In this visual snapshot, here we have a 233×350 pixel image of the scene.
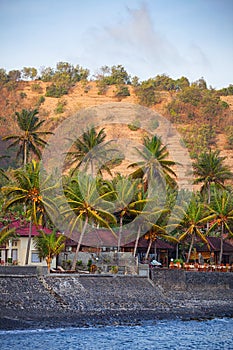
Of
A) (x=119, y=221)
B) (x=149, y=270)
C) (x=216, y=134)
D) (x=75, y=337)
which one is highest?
(x=216, y=134)

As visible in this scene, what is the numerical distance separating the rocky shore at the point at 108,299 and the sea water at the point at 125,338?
3.84 feet

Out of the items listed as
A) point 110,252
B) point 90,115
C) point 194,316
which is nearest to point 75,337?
point 194,316

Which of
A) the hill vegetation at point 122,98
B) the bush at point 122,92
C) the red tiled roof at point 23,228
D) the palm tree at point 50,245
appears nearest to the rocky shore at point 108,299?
the palm tree at point 50,245

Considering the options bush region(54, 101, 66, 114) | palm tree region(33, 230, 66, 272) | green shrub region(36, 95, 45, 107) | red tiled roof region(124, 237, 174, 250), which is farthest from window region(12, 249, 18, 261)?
green shrub region(36, 95, 45, 107)

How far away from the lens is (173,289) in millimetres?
51750

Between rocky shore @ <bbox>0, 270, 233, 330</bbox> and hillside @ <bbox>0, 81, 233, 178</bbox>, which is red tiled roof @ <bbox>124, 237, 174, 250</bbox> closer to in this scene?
rocky shore @ <bbox>0, 270, 233, 330</bbox>

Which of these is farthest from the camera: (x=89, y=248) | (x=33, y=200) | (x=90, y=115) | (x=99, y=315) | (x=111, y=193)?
(x=90, y=115)

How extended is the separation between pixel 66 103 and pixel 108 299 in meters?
116

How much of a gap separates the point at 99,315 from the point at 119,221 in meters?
20.2

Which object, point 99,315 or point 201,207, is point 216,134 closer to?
point 201,207

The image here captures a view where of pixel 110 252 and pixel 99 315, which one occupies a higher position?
pixel 110 252

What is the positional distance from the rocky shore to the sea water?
1.17m

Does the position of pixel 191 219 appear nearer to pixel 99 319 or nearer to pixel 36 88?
pixel 99 319

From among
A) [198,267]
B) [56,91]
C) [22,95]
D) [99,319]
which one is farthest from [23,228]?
[56,91]
